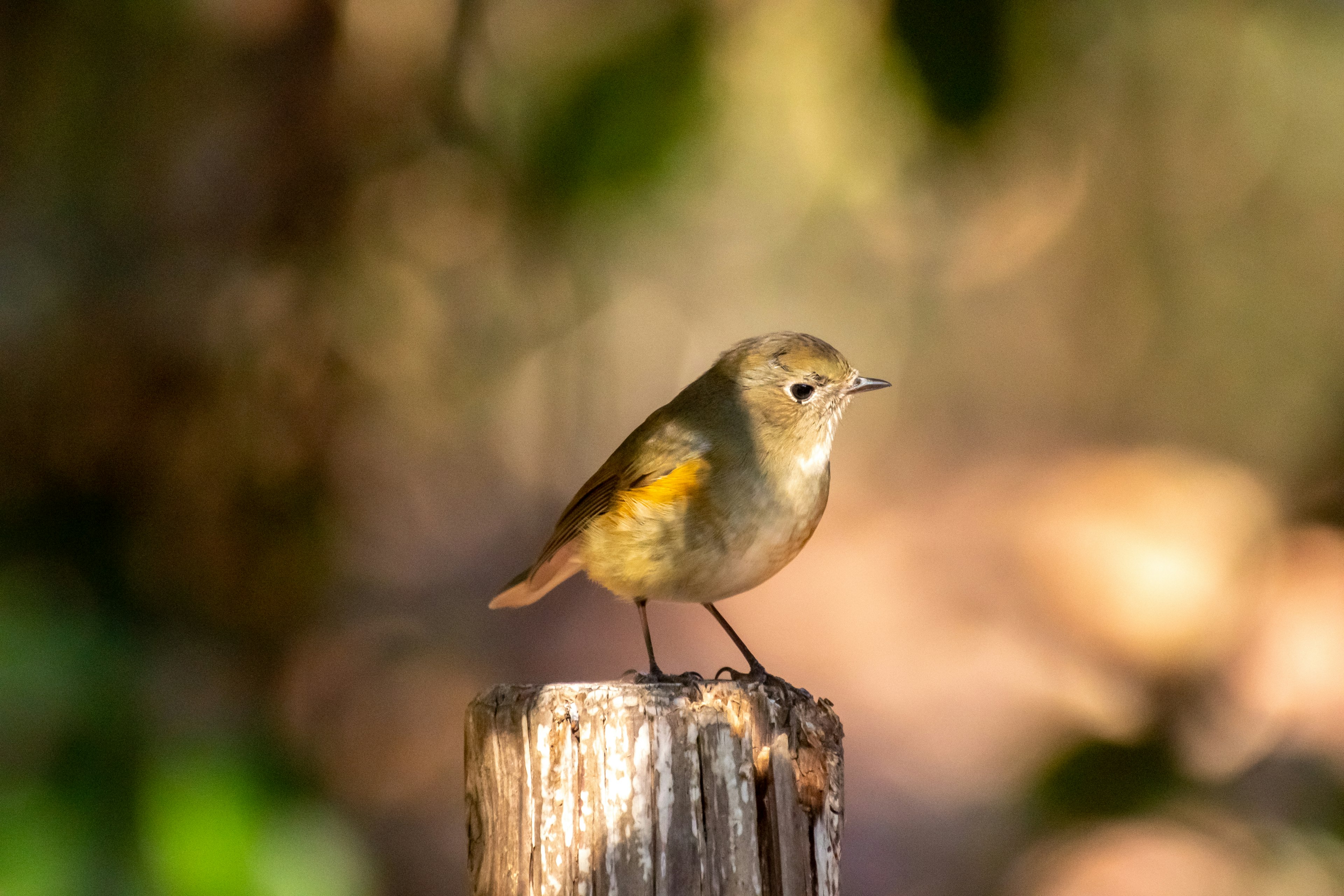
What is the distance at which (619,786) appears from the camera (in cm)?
166

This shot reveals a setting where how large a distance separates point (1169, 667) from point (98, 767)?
3726mm

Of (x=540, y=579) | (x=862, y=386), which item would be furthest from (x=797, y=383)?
(x=540, y=579)

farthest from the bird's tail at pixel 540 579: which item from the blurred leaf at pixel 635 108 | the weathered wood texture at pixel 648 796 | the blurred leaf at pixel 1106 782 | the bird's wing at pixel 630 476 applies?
the blurred leaf at pixel 1106 782

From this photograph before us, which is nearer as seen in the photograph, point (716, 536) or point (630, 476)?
point (716, 536)

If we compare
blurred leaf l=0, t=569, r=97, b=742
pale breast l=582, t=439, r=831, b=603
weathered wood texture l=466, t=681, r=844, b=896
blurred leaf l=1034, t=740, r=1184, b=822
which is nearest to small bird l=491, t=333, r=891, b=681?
pale breast l=582, t=439, r=831, b=603

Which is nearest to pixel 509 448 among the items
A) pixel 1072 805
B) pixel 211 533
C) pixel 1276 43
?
pixel 211 533

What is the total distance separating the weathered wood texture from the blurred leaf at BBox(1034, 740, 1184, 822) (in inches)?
93.6

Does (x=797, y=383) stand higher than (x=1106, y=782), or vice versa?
(x=797, y=383)

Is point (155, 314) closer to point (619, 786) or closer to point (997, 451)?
point (619, 786)

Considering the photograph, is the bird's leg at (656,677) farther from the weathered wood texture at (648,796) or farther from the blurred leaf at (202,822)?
the blurred leaf at (202,822)

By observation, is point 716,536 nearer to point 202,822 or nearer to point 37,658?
point 202,822

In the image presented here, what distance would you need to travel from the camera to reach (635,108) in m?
3.20

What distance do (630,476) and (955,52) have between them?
1122 millimetres

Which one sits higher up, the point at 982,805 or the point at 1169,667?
the point at 1169,667
